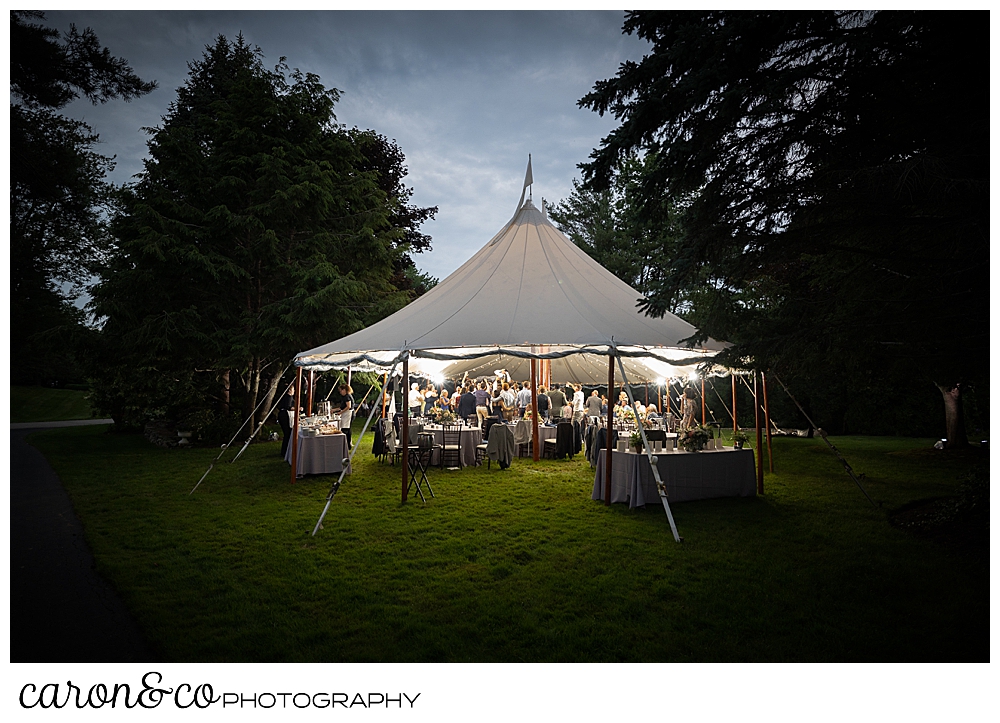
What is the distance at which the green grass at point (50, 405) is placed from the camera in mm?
24031

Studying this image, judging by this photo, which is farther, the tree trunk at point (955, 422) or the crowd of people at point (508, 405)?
the tree trunk at point (955, 422)

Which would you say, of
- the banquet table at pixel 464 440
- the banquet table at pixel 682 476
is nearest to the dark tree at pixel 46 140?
the banquet table at pixel 464 440

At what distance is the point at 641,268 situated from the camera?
81.5 ft

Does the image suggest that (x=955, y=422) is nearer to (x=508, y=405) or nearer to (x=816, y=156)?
(x=508, y=405)

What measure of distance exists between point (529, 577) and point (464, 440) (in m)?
5.83

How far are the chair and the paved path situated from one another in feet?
17.4

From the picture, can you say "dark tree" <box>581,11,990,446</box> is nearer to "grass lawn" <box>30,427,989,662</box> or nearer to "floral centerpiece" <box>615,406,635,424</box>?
"grass lawn" <box>30,427,989,662</box>

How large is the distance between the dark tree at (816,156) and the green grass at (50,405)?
27432 mm

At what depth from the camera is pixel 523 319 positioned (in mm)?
7793

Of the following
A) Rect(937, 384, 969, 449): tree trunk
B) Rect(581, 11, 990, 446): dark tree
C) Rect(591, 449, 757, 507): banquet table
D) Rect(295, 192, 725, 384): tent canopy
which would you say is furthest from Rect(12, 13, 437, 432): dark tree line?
Rect(937, 384, 969, 449): tree trunk

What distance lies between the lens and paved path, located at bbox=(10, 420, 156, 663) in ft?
9.86

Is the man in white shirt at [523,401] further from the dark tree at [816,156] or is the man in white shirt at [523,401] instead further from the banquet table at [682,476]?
the dark tree at [816,156]
